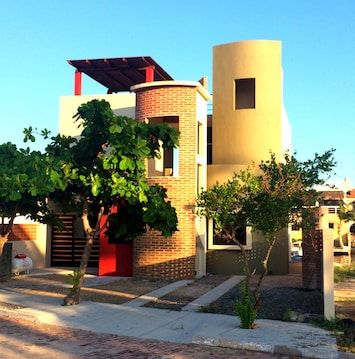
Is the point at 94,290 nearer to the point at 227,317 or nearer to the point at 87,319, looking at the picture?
the point at 87,319

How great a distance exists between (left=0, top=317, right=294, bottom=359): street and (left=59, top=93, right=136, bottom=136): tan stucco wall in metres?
13.0

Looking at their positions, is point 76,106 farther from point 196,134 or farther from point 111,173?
point 111,173

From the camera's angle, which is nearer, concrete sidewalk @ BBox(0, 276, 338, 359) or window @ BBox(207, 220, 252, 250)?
concrete sidewalk @ BBox(0, 276, 338, 359)

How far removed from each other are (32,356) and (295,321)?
17.7ft

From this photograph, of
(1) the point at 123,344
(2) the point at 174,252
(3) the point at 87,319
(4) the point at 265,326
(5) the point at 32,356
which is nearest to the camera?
(5) the point at 32,356

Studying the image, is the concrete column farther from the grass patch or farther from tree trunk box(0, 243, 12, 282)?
tree trunk box(0, 243, 12, 282)

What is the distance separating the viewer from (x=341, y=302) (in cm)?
1195

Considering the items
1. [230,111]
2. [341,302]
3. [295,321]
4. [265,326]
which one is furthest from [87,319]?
[230,111]

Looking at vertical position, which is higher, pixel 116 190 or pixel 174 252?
pixel 116 190

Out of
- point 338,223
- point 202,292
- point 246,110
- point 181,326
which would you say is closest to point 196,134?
point 246,110

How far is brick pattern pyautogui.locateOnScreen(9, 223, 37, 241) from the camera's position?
62.2 ft

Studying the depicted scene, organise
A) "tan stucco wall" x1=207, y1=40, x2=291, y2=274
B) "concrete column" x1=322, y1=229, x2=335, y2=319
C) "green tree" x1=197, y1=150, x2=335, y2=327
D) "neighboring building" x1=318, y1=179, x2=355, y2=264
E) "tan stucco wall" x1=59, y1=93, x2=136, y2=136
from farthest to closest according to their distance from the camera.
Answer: "tan stucco wall" x1=59, y1=93, x2=136, y2=136 → "tan stucco wall" x1=207, y1=40, x2=291, y2=274 → "neighboring building" x1=318, y1=179, x2=355, y2=264 → "concrete column" x1=322, y1=229, x2=335, y2=319 → "green tree" x1=197, y1=150, x2=335, y2=327

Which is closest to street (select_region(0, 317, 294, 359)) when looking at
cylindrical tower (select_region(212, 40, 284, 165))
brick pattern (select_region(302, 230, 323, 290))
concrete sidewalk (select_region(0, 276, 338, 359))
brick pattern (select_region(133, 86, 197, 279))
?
concrete sidewalk (select_region(0, 276, 338, 359))

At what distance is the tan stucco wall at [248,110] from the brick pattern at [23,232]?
8.55 metres
